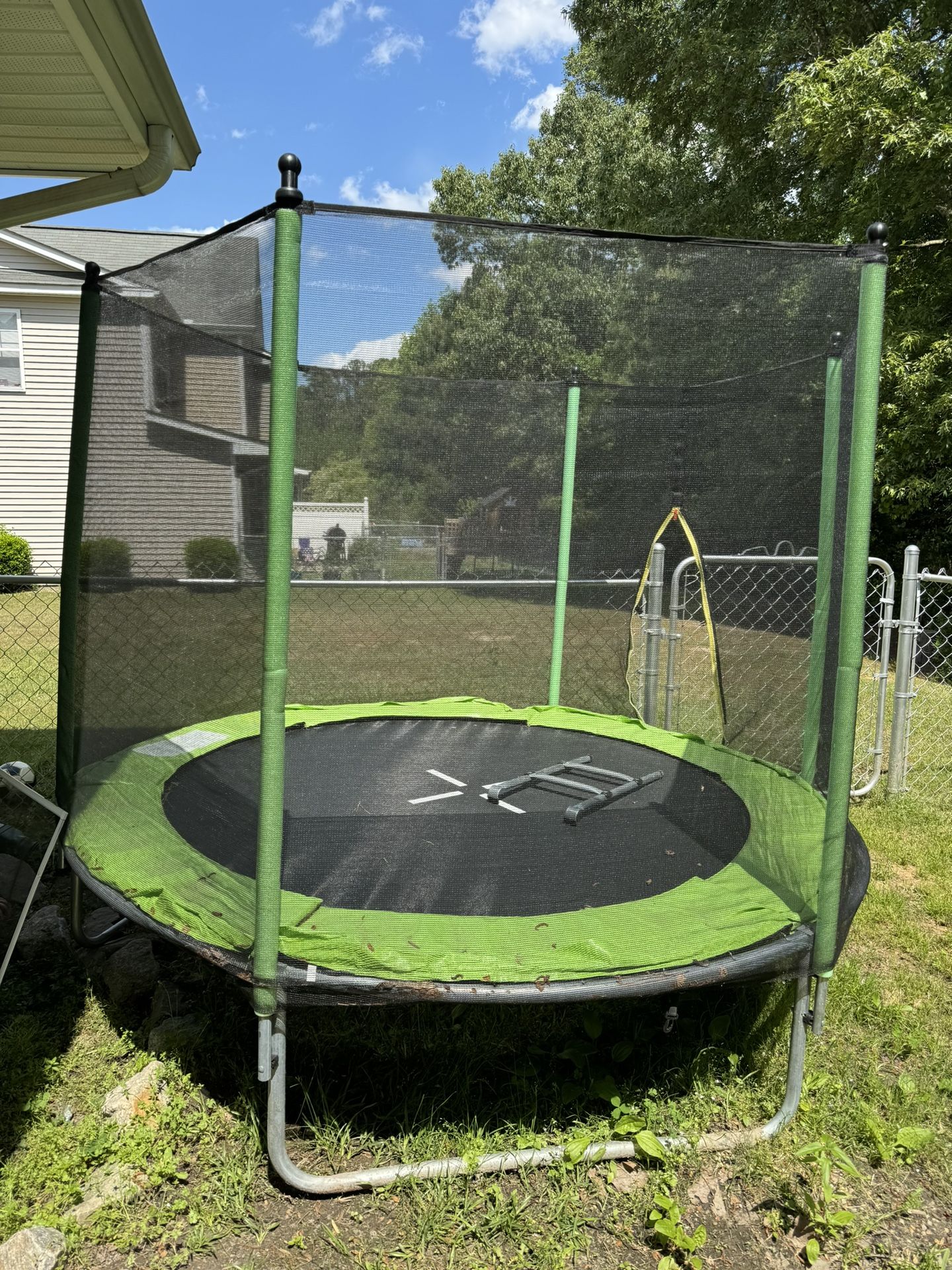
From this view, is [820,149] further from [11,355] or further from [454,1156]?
[11,355]

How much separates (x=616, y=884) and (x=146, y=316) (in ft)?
5.36

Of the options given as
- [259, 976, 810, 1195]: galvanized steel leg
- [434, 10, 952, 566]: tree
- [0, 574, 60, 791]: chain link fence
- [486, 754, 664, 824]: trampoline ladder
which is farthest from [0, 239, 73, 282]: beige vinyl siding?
[259, 976, 810, 1195]: galvanized steel leg

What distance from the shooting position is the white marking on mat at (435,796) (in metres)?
2.40

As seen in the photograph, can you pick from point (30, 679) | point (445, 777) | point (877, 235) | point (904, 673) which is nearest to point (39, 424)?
point (30, 679)

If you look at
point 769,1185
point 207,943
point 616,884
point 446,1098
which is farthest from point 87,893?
point 769,1185

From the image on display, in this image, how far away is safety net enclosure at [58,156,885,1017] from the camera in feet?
4.63

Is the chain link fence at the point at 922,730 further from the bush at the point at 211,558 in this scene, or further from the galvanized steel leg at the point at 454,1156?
the bush at the point at 211,558

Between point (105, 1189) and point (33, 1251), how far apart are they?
0.16m

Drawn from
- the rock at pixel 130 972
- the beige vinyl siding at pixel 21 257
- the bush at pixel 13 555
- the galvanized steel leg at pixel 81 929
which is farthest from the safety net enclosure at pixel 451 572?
the beige vinyl siding at pixel 21 257

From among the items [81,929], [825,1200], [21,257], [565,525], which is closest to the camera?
[825,1200]

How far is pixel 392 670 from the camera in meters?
3.31

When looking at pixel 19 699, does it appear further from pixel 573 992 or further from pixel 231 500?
pixel 573 992

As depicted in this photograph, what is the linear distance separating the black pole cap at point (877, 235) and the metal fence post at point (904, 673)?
200 centimetres

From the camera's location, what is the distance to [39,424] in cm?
910
